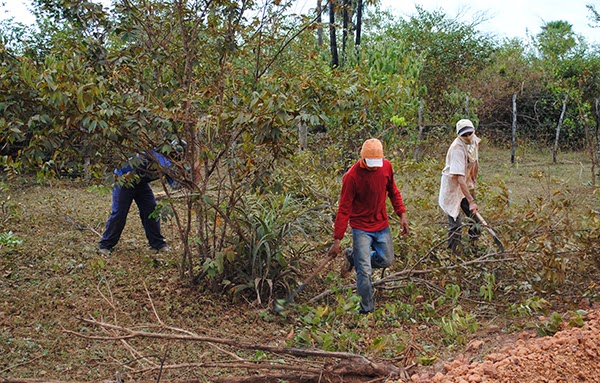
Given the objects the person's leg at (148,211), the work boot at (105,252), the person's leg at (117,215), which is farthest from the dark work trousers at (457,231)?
the work boot at (105,252)

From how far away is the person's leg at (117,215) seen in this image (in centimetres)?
680

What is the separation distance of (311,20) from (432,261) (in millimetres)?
2491

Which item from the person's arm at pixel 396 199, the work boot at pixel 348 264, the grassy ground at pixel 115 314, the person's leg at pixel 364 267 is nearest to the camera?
the grassy ground at pixel 115 314

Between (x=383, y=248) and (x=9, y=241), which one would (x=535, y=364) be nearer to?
(x=383, y=248)

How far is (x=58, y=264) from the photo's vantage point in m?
6.46

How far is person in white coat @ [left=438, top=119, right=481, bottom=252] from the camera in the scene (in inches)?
254

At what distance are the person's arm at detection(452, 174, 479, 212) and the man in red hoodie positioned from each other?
956mm

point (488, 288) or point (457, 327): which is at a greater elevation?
point (488, 288)

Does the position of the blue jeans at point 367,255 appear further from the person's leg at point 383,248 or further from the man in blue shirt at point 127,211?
the man in blue shirt at point 127,211

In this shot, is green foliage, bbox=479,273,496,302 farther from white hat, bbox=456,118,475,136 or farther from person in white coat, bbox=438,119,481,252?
white hat, bbox=456,118,475,136

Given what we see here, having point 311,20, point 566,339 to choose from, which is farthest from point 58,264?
point 566,339

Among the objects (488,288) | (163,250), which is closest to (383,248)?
(488,288)

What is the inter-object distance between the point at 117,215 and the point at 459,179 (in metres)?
3.50

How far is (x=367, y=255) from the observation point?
545cm
